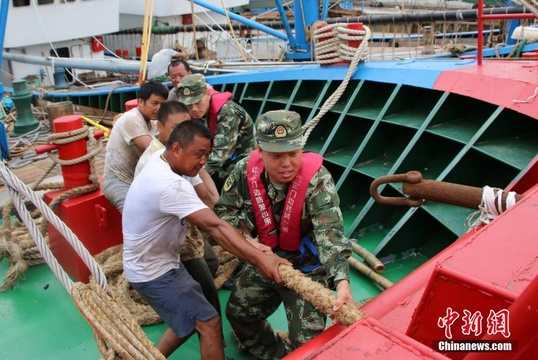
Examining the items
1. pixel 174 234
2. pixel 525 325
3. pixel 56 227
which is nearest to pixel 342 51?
pixel 174 234

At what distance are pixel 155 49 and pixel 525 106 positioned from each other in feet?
60.2

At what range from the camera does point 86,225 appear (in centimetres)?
367

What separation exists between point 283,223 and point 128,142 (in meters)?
1.52

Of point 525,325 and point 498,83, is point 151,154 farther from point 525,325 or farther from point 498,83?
point 498,83

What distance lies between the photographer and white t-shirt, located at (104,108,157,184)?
11.5ft

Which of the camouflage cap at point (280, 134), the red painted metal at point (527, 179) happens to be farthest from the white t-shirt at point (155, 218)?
the red painted metal at point (527, 179)

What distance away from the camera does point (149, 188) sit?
2.38m

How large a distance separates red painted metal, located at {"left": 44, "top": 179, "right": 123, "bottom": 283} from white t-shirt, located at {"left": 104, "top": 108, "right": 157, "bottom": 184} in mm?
277

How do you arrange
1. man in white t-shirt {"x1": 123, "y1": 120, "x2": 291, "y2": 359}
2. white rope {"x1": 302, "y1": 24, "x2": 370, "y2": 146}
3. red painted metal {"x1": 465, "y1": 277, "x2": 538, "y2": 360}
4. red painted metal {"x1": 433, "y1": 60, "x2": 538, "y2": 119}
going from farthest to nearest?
white rope {"x1": 302, "y1": 24, "x2": 370, "y2": 146} → red painted metal {"x1": 433, "y1": 60, "x2": 538, "y2": 119} → man in white t-shirt {"x1": 123, "y1": 120, "x2": 291, "y2": 359} → red painted metal {"x1": 465, "y1": 277, "x2": 538, "y2": 360}

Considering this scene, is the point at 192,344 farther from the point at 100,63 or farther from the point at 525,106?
the point at 100,63

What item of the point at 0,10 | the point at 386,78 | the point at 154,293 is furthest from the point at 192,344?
the point at 0,10

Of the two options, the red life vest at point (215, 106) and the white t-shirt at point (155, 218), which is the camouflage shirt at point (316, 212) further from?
the red life vest at point (215, 106)

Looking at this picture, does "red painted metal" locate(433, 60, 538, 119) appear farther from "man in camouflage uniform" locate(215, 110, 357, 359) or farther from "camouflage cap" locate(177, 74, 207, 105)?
"camouflage cap" locate(177, 74, 207, 105)
